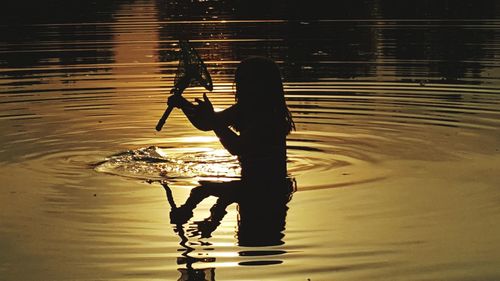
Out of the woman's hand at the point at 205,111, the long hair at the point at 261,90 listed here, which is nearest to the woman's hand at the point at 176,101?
the woman's hand at the point at 205,111

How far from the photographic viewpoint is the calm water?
28.6 feet

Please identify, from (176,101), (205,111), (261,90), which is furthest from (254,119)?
(176,101)

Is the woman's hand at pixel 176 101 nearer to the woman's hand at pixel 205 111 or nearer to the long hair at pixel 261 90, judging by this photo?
the woman's hand at pixel 205 111

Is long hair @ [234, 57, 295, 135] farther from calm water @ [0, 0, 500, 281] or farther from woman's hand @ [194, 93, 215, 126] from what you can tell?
calm water @ [0, 0, 500, 281]

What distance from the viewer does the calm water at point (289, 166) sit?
872 cm

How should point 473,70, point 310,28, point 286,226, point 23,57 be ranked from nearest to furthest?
point 286,226, point 473,70, point 23,57, point 310,28

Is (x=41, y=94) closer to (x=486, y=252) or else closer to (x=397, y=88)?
A: (x=397, y=88)

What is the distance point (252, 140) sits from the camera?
12.2m

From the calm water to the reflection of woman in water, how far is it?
18cm

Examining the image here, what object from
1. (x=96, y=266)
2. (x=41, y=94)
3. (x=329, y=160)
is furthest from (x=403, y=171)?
(x=41, y=94)

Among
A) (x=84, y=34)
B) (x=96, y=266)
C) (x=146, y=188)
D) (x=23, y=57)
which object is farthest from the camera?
(x=84, y=34)

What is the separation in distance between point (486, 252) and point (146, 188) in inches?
166

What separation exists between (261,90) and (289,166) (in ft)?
4.60

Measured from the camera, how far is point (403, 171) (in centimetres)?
1243
